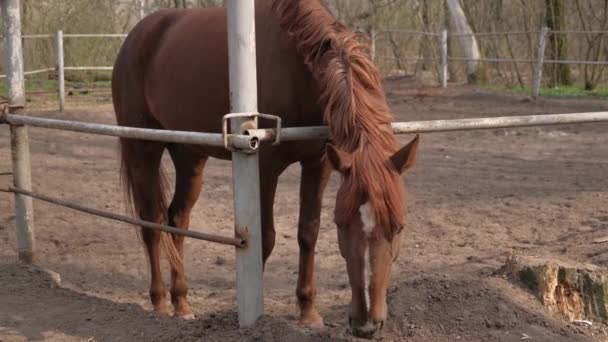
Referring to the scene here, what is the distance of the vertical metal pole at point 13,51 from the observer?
491cm

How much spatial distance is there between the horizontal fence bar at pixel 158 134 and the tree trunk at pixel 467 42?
1559 centimetres

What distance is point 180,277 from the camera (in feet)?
15.5

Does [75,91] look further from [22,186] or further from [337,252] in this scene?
[337,252]

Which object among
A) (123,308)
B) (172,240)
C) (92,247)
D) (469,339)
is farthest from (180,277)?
(469,339)

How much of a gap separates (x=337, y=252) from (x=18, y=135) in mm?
2470

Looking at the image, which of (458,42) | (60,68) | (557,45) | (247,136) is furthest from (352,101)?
(458,42)

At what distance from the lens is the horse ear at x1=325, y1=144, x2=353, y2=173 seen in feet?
9.48

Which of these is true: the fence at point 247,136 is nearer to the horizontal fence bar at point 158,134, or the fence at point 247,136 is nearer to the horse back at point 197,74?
the horizontal fence bar at point 158,134

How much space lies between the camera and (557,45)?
17656 mm

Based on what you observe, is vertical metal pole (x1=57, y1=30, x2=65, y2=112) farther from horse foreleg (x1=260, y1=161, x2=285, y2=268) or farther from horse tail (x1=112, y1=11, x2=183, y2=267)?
horse foreleg (x1=260, y1=161, x2=285, y2=268)

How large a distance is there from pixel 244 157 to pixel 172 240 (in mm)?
2018

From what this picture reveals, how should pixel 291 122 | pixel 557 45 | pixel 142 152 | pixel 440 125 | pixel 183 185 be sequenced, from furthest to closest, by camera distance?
pixel 557 45, pixel 183 185, pixel 142 152, pixel 291 122, pixel 440 125

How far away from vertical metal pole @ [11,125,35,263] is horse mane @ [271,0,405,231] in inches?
85.9

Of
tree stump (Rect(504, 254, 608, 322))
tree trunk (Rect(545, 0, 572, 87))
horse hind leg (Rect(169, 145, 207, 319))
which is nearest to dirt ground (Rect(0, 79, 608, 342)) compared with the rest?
tree stump (Rect(504, 254, 608, 322))
